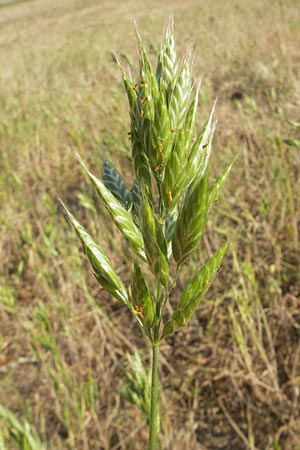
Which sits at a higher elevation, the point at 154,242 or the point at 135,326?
the point at 154,242

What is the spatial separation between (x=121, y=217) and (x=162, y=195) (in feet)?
0.31

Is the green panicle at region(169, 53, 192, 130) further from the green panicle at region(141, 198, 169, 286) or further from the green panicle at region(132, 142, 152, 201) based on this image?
the green panicle at region(141, 198, 169, 286)

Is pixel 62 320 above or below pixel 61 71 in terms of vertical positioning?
below

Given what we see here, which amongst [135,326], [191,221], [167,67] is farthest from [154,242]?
[135,326]

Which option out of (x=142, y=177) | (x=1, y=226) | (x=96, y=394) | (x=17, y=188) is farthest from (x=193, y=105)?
(x=17, y=188)

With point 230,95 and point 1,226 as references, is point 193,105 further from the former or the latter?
point 230,95

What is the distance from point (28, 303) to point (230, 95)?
10.7 ft

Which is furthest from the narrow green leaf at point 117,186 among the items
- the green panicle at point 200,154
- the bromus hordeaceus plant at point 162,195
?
the green panicle at point 200,154

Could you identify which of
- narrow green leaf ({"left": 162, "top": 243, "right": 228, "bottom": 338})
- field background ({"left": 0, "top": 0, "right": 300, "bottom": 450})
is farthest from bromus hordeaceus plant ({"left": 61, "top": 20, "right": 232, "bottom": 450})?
field background ({"left": 0, "top": 0, "right": 300, "bottom": 450})

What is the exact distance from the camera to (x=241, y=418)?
189 cm

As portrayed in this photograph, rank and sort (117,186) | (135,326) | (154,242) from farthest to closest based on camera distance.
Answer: (135,326) → (117,186) → (154,242)

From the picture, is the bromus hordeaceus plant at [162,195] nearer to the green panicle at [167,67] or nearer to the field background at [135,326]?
the green panicle at [167,67]

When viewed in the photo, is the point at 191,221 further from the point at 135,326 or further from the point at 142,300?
the point at 135,326

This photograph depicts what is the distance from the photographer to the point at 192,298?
772 millimetres
